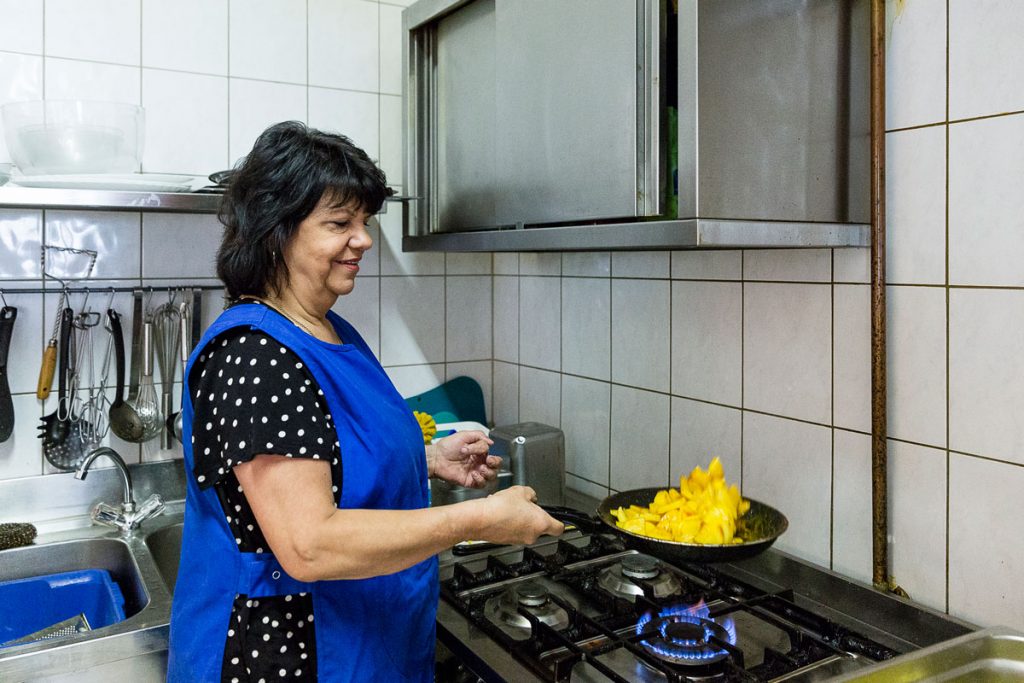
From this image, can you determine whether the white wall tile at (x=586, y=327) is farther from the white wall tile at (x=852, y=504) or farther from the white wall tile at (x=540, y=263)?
the white wall tile at (x=852, y=504)

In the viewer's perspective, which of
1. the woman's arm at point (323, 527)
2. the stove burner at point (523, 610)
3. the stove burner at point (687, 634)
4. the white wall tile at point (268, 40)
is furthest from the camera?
the white wall tile at point (268, 40)

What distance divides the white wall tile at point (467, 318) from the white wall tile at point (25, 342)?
96cm

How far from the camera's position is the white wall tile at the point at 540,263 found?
208cm

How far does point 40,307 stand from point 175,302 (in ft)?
0.88

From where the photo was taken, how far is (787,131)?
4.11 feet

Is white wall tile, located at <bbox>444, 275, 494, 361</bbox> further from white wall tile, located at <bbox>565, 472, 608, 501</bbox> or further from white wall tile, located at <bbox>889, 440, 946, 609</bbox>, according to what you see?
white wall tile, located at <bbox>889, 440, 946, 609</bbox>

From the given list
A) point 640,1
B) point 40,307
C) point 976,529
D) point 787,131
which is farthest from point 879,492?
point 40,307

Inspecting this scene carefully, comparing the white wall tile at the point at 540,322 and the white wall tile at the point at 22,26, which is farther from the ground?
the white wall tile at the point at 22,26

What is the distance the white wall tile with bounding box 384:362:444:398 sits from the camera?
224cm

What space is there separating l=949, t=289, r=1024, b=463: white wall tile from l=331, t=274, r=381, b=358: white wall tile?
1.38 m

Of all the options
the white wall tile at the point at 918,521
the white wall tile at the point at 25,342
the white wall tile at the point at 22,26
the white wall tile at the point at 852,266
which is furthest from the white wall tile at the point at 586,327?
the white wall tile at the point at 22,26

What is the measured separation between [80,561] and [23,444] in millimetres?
289

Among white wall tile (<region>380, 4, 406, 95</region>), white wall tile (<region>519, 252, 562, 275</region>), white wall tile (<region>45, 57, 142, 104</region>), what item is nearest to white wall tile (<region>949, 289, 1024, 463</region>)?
white wall tile (<region>519, 252, 562, 275</region>)

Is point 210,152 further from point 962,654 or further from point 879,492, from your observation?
point 962,654
